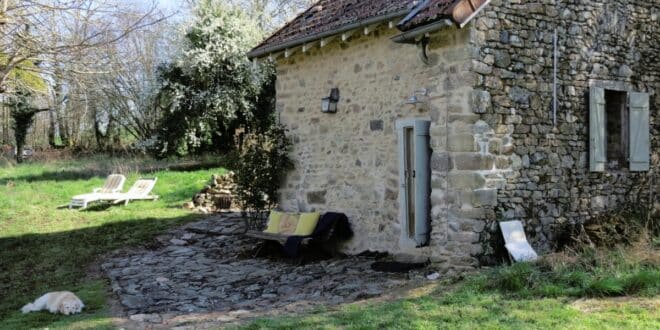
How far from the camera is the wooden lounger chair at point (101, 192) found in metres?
15.0

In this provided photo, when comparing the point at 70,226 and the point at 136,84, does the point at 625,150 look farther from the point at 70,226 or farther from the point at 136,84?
the point at 136,84

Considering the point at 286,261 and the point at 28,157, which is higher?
the point at 28,157

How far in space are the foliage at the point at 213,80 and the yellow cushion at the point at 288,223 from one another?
9466 millimetres

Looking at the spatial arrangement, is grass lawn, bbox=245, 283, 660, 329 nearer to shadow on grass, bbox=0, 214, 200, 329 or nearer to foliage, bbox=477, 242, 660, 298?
foliage, bbox=477, 242, 660, 298

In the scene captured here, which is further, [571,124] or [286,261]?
[286,261]

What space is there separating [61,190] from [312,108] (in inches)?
405

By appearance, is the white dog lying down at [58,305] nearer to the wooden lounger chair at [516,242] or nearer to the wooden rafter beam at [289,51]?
the wooden lounger chair at [516,242]

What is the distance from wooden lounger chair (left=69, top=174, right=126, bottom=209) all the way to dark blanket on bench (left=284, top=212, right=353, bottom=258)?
7.69 metres

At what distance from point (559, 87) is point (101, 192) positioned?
12.1m

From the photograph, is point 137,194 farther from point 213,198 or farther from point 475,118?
point 475,118

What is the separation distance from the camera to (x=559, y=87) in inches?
322

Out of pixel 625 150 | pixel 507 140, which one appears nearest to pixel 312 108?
pixel 507 140

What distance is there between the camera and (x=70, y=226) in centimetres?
1312

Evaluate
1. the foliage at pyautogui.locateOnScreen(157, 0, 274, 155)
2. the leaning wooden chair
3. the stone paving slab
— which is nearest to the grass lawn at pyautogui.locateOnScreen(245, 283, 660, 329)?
the stone paving slab
